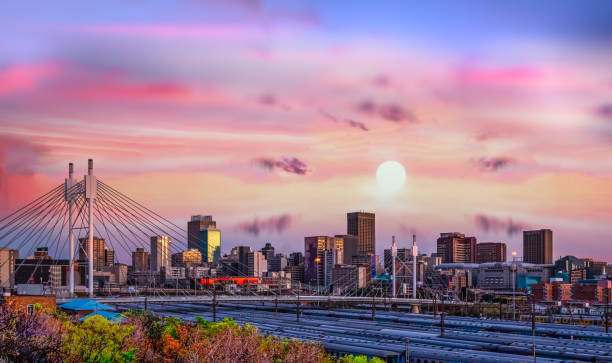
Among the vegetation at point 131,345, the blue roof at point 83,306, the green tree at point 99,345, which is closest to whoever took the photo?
the vegetation at point 131,345

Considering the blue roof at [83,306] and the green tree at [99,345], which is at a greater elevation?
the green tree at [99,345]

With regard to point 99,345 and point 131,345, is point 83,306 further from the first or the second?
point 99,345

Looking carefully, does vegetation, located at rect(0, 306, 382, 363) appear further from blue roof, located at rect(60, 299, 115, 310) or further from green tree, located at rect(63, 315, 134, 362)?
blue roof, located at rect(60, 299, 115, 310)

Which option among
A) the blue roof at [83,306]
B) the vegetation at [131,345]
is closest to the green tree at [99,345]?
the vegetation at [131,345]

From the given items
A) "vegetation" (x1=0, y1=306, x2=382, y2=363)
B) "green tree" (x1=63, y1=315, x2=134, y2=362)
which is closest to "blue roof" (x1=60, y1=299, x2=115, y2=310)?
"vegetation" (x1=0, y1=306, x2=382, y2=363)

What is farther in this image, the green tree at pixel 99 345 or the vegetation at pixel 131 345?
the green tree at pixel 99 345

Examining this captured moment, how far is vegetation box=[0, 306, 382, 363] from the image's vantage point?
30.0 m

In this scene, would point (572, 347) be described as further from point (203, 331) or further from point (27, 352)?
point (27, 352)

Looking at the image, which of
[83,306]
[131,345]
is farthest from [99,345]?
[83,306]

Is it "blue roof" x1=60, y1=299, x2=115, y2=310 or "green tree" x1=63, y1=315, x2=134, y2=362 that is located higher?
"green tree" x1=63, y1=315, x2=134, y2=362

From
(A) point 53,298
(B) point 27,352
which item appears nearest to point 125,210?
(A) point 53,298

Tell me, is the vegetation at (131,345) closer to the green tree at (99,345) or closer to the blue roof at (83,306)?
the green tree at (99,345)

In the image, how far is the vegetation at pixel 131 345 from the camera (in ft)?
98.5

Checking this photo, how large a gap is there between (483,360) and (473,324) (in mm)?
45037
